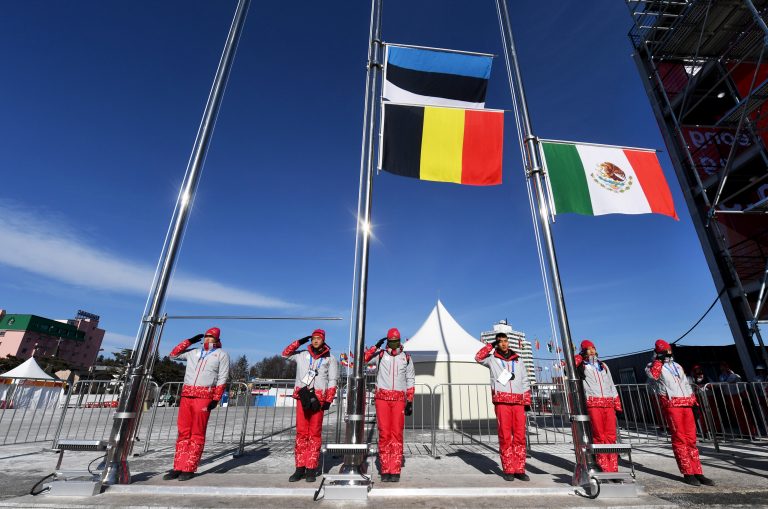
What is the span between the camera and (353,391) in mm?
4445

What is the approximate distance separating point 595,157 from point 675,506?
518 centimetres

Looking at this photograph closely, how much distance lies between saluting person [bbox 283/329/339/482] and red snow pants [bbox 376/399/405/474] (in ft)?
2.67

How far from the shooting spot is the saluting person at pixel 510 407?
15.5 ft

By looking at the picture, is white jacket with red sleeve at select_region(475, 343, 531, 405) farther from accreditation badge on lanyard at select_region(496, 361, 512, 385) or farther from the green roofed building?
the green roofed building

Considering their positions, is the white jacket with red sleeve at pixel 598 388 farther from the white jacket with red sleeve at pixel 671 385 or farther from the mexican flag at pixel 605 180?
the mexican flag at pixel 605 180

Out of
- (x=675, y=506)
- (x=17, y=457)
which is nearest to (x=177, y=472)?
(x=17, y=457)

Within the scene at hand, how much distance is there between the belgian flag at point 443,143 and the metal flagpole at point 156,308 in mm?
3056

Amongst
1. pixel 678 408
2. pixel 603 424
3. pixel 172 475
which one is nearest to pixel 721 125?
pixel 678 408

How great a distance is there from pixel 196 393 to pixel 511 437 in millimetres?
4393

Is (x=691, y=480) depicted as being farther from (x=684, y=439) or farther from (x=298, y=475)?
(x=298, y=475)

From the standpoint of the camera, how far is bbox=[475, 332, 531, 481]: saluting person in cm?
471

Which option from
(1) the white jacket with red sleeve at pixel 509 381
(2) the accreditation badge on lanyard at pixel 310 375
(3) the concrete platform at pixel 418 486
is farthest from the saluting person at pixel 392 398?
(1) the white jacket with red sleeve at pixel 509 381

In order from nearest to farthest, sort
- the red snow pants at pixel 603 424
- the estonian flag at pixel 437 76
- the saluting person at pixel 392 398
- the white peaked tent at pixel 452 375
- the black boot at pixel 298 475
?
the black boot at pixel 298 475, the saluting person at pixel 392 398, the red snow pants at pixel 603 424, the estonian flag at pixel 437 76, the white peaked tent at pixel 452 375

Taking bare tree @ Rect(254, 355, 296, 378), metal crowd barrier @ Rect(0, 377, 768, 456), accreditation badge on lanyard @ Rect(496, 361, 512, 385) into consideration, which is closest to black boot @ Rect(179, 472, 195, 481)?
metal crowd barrier @ Rect(0, 377, 768, 456)
